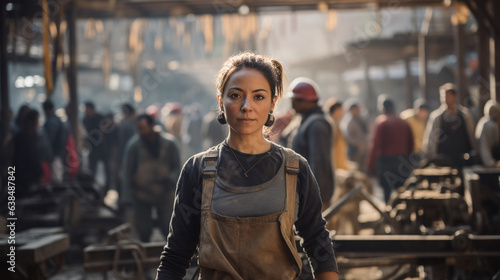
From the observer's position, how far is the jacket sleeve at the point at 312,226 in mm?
2451

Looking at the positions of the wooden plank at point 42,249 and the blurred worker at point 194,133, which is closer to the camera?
the wooden plank at point 42,249

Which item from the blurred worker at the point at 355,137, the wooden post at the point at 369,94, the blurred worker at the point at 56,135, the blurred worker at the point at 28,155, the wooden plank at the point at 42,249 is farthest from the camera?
the wooden post at the point at 369,94

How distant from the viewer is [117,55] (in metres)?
34.7

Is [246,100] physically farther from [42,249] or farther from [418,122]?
[418,122]

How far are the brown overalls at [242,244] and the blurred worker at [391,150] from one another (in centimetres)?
758

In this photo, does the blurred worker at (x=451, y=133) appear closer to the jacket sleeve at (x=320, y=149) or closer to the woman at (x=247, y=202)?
the jacket sleeve at (x=320, y=149)

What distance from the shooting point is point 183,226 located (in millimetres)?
2445

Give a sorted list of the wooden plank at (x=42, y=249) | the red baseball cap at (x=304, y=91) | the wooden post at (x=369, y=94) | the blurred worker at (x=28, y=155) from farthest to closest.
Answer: the wooden post at (x=369, y=94) < the blurred worker at (x=28, y=155) < the red baseball cap at (x=304, y=91) < the wooden plank at (x=42, y=249)

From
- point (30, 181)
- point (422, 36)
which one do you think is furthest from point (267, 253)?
point (422, 36)

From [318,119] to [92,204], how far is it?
3.74 m

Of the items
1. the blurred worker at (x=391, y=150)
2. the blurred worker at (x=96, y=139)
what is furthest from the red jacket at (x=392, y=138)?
the blurred worker at (x=96, y=139)

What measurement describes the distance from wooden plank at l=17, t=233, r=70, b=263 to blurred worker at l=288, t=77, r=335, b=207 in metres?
2.15

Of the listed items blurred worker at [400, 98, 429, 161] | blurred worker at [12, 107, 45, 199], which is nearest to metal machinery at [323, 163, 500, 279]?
blurred worker at [400, 98, 429, 161]

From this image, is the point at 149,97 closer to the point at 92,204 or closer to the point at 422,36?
the point at 422,36
